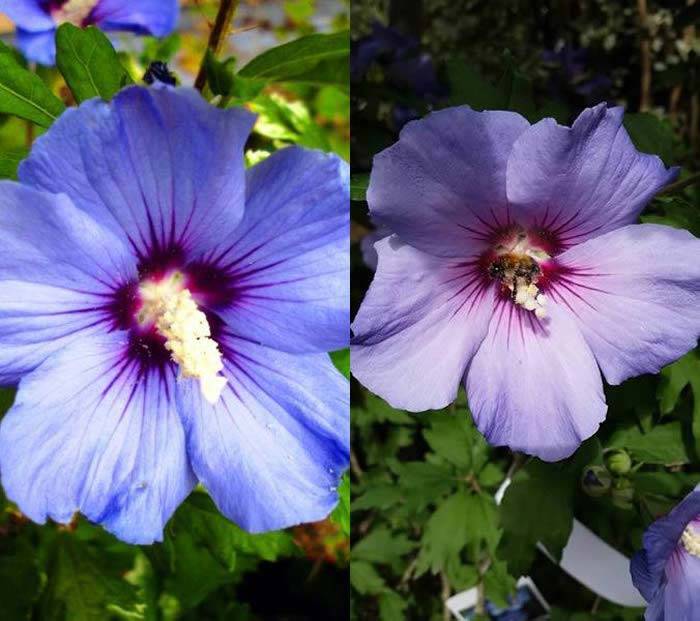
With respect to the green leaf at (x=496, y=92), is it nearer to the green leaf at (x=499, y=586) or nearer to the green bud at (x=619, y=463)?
the green bud at (x=619, y=463)

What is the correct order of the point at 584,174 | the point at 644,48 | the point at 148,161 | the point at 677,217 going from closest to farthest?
the point at 148,161, the point at 584,174, the point at 677,217, the point at 644,48

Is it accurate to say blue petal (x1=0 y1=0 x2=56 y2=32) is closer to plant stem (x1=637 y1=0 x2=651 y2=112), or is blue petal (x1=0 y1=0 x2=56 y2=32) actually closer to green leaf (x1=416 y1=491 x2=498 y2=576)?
green leaf (x1=416 y1=491 x2=498 y2=576)

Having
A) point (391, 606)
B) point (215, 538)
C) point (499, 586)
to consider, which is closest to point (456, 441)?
point (499, 586)

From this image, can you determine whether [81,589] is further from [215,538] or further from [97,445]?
[97,445]

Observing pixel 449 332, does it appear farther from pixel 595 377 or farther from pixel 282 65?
pixel 282 65

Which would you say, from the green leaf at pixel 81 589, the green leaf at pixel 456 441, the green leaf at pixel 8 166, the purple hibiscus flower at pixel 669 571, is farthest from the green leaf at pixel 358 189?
the green leaf at pixel 456 441

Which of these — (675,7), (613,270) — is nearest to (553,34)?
(675,7)

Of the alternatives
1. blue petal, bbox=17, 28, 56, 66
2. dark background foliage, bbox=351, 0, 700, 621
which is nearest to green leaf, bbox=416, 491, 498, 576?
dark background foliage, bbox=351, 0, 700, 621
